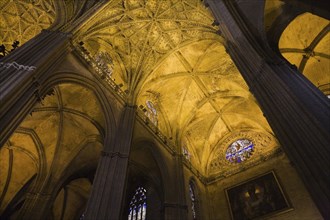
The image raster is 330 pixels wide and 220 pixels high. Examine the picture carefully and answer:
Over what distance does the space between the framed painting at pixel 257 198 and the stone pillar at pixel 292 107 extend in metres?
8.01

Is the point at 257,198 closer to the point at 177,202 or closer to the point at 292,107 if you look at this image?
the point at 177,202

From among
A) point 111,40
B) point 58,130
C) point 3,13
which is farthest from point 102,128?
point 3,13

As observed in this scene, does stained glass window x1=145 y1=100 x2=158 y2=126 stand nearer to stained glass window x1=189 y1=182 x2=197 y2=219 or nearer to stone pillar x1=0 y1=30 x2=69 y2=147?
stained glass window x1=189 y1=182 x2=197 y2=219

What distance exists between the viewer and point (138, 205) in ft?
40.8

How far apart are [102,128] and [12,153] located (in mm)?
5389

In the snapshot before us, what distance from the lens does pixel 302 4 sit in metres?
4.19

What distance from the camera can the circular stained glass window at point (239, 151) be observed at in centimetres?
1397

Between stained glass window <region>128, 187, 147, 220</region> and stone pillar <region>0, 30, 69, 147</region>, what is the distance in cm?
825

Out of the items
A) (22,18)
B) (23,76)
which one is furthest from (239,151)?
(22,18)

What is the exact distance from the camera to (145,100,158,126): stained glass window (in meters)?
12.9

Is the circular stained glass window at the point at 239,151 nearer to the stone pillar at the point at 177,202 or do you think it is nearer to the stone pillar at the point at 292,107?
the stone pillar at the point at 177,202

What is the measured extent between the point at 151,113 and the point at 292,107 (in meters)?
9.77

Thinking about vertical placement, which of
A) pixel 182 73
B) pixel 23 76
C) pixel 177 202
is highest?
pixel 182 73

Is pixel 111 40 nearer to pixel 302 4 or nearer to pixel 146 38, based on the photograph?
pixel 146 38
